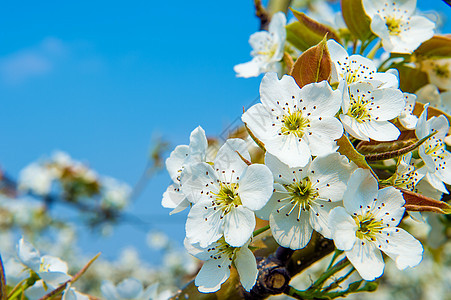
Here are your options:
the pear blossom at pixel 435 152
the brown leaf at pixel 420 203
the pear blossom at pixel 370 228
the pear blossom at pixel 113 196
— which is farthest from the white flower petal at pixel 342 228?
the pear blossom at pixel 113 196

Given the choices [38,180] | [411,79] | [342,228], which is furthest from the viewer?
[38,180]

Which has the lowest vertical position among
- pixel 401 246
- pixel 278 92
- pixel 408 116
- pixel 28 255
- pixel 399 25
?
pixel 401 246

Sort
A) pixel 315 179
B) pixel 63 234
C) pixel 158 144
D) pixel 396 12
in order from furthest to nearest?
pixel 63 234 < pixel 158 144 < pixel 396 12 < pixel 315 179

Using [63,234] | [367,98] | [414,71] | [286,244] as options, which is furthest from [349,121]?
[63,234]

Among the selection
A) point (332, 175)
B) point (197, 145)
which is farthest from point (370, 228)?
point (197, 145)

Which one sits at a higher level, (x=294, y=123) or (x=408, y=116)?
(x=294, y=123)

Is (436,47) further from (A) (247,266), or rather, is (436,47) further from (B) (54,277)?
(B) (54,277)

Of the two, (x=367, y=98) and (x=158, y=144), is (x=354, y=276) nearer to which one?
(x=367, y=98)
